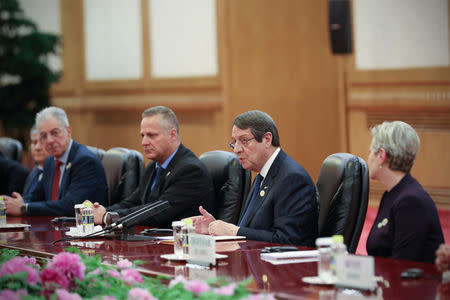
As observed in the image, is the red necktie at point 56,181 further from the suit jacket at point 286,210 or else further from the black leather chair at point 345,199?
the black leather chair at point 345,199

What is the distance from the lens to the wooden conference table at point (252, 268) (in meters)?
1.88

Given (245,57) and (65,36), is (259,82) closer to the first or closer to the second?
(245,57)

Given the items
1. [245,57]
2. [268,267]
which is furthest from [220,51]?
[268,267]

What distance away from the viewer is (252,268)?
7.54ft

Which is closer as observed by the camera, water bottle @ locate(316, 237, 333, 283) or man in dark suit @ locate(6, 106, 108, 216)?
water bottle @ locate(316, 237, 333, 283)

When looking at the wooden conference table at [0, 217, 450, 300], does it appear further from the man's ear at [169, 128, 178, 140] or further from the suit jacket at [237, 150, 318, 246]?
the man's ear at [169, 128, 178, 140]

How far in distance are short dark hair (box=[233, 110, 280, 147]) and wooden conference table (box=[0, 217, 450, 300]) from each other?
1.95 ft

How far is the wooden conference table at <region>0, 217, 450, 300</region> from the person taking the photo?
6.15 ft

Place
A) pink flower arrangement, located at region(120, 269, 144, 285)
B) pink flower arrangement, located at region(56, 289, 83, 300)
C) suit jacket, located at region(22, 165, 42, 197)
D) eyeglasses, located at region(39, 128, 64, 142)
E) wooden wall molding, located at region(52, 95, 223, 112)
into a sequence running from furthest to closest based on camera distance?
1. wooden wall molding, located at region(52, 95, 223, 112)
2. suit jacket, located at region(22, 165, 42, 197)
3. eyeglasses, located at region(39, 128, 64, 142)
4. pink flower arrangement, located at region(120, 269, 144, 285)
5. pink flower arrangement, located at region(56, 289, 83, 300)

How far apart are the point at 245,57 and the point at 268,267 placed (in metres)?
5.51

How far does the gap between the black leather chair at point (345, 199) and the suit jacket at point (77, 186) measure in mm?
1972

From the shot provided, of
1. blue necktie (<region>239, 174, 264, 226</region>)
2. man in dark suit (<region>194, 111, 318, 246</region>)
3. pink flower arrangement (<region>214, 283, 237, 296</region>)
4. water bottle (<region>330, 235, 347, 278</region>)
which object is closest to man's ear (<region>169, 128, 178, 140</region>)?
man in dark suit (<region>194, 111, 318, 246</region>)

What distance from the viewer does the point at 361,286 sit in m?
1.90

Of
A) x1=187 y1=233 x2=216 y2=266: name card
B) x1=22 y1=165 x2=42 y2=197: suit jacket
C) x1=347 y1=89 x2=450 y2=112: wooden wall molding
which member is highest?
x1=347 y1=89 x2=450 y2=112: wooden wall molding
